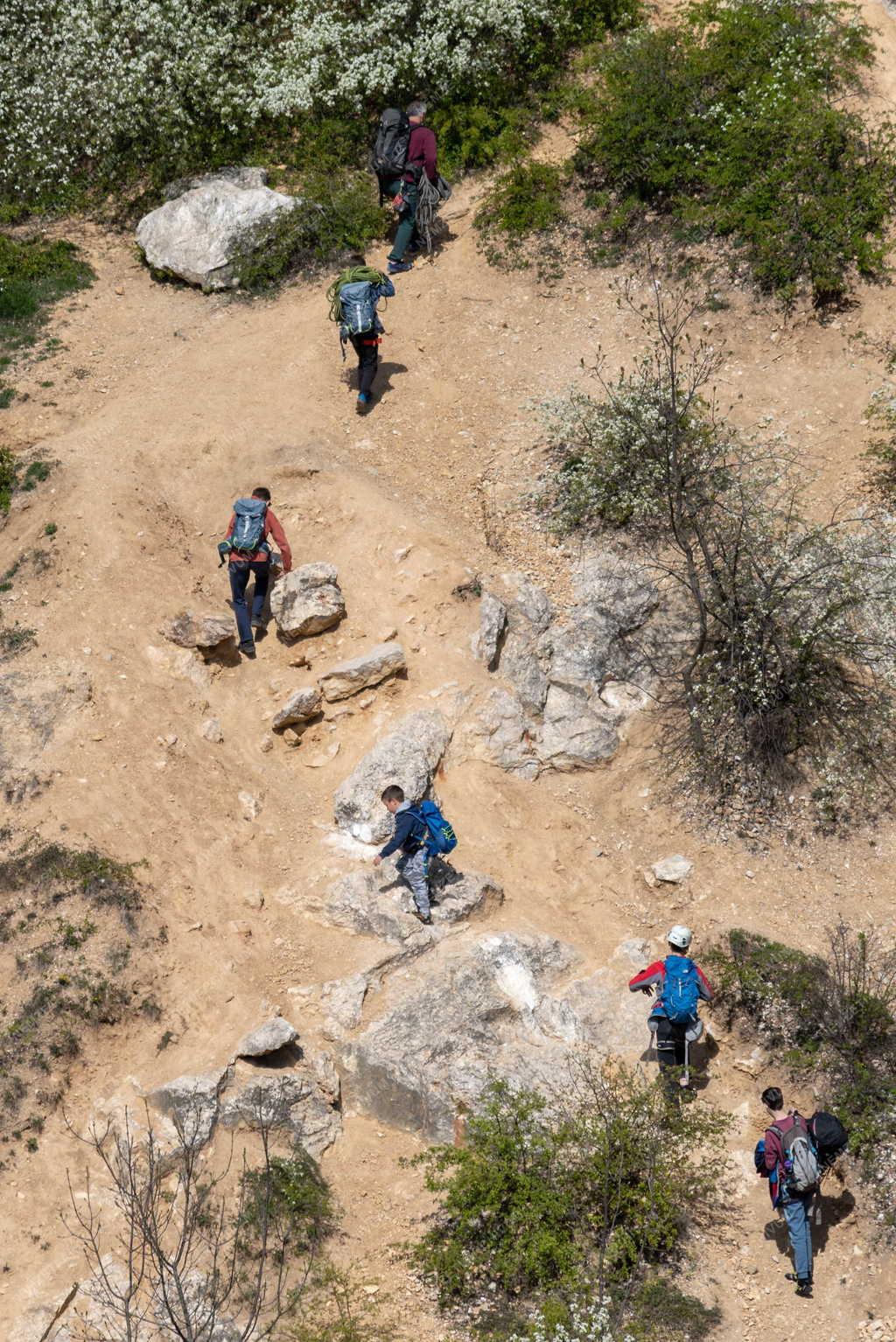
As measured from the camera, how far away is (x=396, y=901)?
10.7m

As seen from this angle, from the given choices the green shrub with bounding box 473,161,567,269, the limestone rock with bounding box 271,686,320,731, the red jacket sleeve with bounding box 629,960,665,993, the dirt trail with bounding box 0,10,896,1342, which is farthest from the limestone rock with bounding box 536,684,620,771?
the green shrub with bounding box 473,161,567,269

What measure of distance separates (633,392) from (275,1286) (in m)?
9.65

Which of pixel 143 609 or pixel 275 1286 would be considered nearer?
pixel 275 1286

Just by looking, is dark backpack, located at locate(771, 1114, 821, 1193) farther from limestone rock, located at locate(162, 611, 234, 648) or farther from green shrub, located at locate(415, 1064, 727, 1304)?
limestone rock, located at locate(162, 611, 234, 648)

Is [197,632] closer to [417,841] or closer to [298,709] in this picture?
[298,709]

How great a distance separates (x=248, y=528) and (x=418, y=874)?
4133mm

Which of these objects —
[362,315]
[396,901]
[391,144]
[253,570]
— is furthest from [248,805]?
[391,144]

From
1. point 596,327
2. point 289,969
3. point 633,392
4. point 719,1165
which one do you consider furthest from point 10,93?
point 719,1165

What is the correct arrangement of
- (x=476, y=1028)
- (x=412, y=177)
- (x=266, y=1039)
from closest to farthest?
(x=266, y=1039) → (x=476, y=1028) → (x=412, y=177)

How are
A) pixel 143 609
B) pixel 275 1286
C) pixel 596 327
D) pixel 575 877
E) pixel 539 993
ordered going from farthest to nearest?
pixel 596 327 < pixel 143 609 < pixel 575 877 < pixel 539 993 < pixel 275 1286

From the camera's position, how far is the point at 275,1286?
866 centimetres

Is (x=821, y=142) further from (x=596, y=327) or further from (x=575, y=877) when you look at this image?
(x=575, y=877)

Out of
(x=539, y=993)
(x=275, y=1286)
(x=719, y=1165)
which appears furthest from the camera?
(x=539, y=993)

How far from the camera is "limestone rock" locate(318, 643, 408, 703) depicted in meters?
12.2
